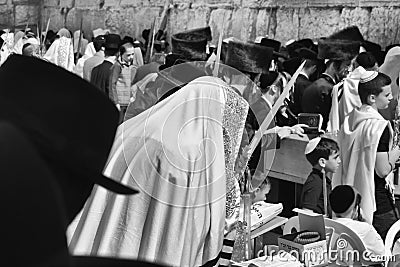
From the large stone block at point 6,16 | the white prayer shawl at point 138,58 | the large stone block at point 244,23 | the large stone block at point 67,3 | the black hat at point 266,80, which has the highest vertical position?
the black hat at point 266,80

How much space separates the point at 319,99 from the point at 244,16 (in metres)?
7.08

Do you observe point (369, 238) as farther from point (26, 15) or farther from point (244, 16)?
point (26, 15)

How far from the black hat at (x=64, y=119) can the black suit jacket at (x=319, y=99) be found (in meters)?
6.28

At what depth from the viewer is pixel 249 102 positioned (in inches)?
142

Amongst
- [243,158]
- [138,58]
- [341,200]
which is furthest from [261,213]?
[138,58]

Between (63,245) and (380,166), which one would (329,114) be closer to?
(380,166)

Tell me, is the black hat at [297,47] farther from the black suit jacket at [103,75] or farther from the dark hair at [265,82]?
the dark hair at [265,82]

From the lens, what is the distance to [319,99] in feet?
25.2

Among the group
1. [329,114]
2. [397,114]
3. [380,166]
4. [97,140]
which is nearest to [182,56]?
[329,114]

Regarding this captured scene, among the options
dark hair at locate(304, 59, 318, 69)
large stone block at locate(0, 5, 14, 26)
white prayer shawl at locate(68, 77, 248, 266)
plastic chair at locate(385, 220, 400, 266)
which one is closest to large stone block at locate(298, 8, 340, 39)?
dark hair at locate(304, 59, 318, 69)

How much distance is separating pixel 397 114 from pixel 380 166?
135 cm

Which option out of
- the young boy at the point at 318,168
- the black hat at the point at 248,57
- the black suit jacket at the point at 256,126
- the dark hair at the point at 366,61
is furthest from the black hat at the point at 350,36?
the black suit jacket at the point at 256,126

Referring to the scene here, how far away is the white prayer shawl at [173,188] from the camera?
3361mm

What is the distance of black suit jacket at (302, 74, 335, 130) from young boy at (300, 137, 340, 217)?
2.15 metres
